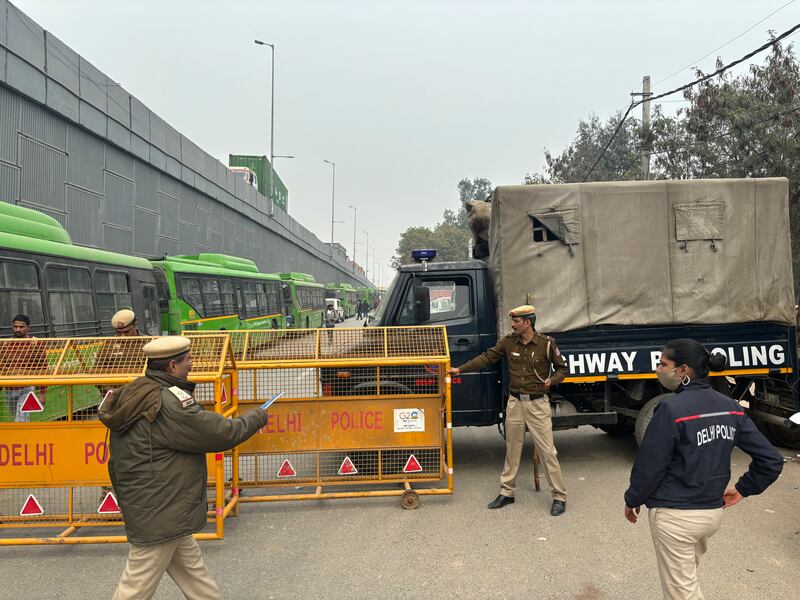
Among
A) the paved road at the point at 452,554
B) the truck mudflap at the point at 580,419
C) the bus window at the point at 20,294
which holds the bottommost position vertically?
the paved road at the point at 452,554

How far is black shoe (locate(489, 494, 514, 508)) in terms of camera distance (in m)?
5.17

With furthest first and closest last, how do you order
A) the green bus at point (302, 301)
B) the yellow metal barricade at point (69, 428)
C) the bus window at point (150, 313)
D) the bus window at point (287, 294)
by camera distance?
1. the green bus at point (302, 301)
2. the bus window at point (287, 294)
3. the bus window at point (150, 313)
4. the yellow metal barricade at point (69, 428)

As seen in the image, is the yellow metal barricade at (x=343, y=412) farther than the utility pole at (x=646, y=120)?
No

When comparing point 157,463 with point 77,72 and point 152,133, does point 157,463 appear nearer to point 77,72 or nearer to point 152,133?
point 77,72

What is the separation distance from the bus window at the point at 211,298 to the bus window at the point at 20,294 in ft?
26.9

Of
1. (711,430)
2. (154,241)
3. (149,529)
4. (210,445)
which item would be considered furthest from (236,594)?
(154,241)

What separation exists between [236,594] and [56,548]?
1.87 m

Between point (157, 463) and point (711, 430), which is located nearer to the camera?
point (711, 430)

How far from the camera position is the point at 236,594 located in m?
3.71

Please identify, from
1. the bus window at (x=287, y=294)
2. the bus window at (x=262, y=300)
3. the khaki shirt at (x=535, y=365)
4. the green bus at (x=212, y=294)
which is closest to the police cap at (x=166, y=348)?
the khaki shirt at (x=535, y=365)

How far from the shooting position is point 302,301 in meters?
29.9

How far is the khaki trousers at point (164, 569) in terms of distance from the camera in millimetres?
2826

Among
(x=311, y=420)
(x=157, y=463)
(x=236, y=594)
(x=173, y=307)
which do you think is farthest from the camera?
(x=173, y=307)

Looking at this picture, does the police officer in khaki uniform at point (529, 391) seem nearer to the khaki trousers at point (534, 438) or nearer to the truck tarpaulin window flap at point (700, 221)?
the khaki trousers at point (534, 438)
